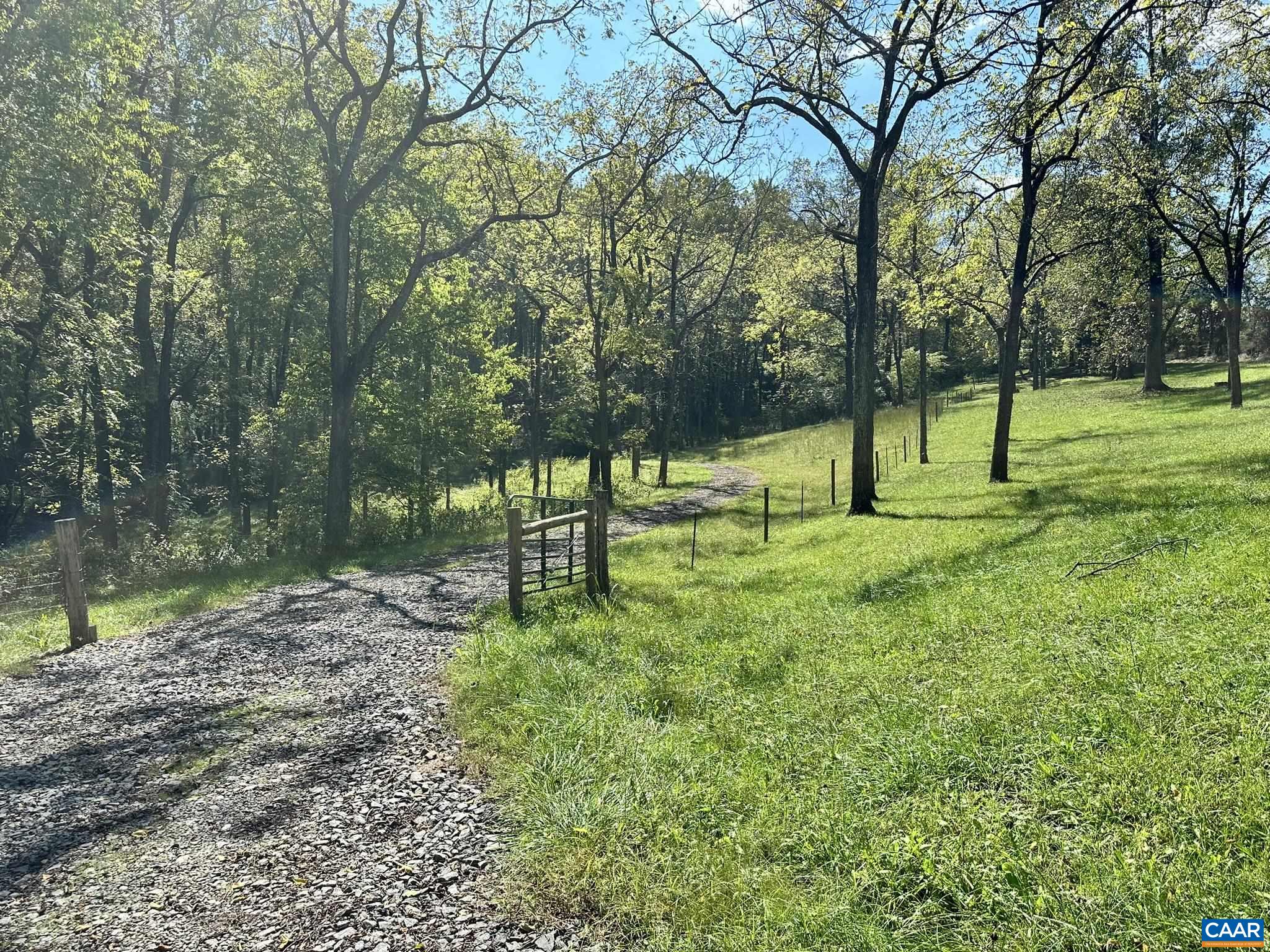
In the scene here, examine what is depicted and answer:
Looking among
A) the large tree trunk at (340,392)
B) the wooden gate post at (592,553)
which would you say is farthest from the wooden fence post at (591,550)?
the large tree trunk at (340,392)

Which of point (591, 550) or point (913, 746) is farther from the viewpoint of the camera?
point (591, 550)

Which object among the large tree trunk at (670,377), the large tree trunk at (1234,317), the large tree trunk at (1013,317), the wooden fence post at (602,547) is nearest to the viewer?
the wooden fence post at (602,547)

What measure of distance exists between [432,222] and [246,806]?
18.8 m

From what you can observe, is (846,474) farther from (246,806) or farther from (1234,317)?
(246,806)

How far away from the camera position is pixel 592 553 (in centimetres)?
945

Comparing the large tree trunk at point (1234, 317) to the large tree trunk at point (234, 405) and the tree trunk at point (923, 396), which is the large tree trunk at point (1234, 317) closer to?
the tree trunk at point (923, 396)

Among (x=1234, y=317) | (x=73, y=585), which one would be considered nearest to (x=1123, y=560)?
(x=73, y=585)

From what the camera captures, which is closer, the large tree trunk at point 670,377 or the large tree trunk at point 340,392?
the large tree trunk at point 340,392

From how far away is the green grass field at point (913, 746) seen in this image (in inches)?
119

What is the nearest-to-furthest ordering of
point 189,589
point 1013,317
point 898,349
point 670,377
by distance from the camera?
point 189,589 < point 1013,317 < point 670,377 < point 898,349

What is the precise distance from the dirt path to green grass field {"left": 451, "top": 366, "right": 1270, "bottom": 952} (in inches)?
16.3

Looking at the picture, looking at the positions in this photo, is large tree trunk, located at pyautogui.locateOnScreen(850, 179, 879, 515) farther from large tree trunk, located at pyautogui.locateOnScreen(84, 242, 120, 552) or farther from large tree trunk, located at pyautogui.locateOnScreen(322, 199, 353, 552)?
large tree trunk, located at pyautogui.locateOnScreen(84, 242, 120, 552)

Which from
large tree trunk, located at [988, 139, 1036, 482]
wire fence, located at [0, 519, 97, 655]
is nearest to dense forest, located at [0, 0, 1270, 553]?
large tree trunk, located at [988, 139, 1036, 482]

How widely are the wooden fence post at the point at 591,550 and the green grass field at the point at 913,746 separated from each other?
447 millimetres
